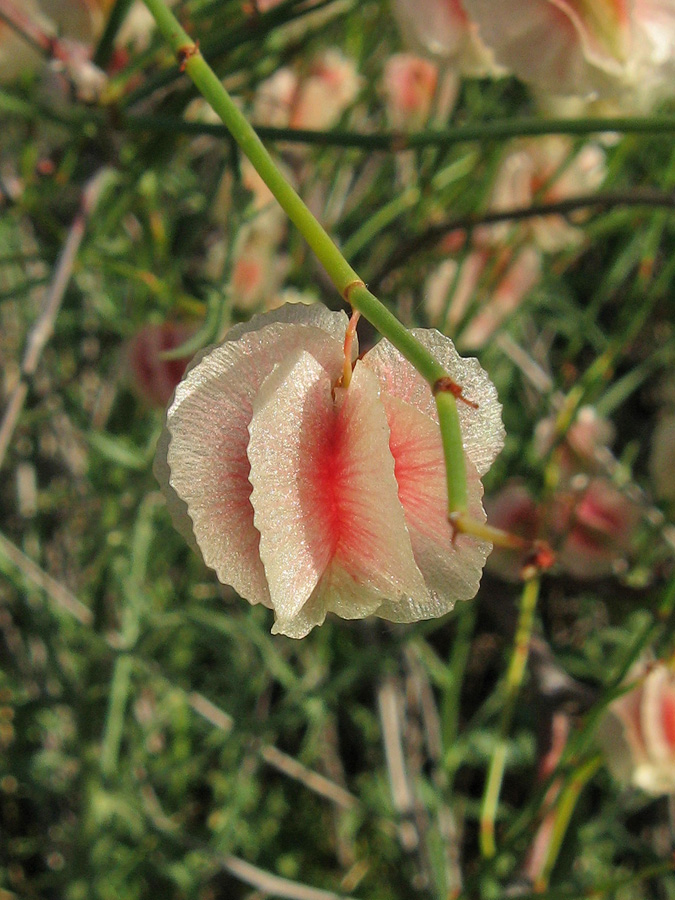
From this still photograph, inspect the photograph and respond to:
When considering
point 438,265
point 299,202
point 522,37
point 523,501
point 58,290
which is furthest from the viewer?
point 438,265

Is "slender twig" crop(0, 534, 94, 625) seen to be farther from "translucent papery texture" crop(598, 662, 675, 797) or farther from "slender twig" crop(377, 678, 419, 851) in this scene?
"translucent papery texture" crop(598, 662, 675, 797)

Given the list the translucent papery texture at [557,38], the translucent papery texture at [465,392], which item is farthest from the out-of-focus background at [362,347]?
the translucent papery texture at [465,392]

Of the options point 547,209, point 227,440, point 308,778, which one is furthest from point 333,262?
point 308,778

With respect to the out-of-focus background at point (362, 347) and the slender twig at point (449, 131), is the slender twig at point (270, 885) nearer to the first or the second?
the out-of-focus background at point (362, 347)

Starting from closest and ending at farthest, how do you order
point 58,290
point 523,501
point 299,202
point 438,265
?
point 299,202 < point 58,290 < point 523,501 < point 438,265

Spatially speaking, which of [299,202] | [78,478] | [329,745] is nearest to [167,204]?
[78,478]

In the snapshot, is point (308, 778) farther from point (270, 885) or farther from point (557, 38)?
point (557, 38)

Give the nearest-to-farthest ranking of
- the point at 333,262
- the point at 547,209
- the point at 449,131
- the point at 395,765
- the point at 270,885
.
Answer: the point at 333,262
the point at 449,131
the point at 547,209
the point at 270,885
the point at 395,765

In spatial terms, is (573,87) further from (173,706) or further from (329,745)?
(329,745)
